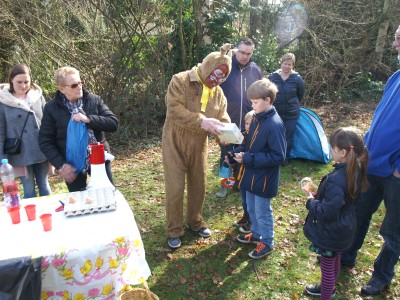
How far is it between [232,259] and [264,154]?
1.24m

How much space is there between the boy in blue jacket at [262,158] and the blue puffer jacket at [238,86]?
1.32 metres

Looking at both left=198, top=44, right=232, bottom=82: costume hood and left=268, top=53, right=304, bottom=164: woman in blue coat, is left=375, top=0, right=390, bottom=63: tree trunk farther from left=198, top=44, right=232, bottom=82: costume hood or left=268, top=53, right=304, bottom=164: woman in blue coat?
left=198, top=44, right=232, bottom=82: costume hood

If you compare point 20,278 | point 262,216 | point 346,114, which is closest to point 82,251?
point 20,278

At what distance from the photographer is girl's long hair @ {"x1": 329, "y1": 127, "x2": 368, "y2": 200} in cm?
252

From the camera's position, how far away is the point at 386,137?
8.82 feet

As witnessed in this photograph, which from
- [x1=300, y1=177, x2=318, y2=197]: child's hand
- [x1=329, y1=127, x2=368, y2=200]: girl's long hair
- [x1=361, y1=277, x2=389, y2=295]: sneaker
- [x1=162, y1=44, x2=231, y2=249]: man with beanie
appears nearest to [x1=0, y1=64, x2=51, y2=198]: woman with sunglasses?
[x1=162, y1=44, x2=231, y2=249]: man with beanie

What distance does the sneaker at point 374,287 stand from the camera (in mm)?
3102

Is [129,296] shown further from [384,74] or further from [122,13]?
[384,74]

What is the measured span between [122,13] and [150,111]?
7.09ft

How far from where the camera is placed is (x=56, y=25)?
23.9ft

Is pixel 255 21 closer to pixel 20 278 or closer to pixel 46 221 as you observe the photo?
pixel 46 221

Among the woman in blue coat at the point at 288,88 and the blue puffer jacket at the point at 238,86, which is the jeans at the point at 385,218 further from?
the woman in blue coat at the point at 288,88

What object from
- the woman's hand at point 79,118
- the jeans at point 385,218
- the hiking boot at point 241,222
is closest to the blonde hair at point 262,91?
the jeans at point 385,218

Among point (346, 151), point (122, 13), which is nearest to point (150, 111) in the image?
point (122, 13)
